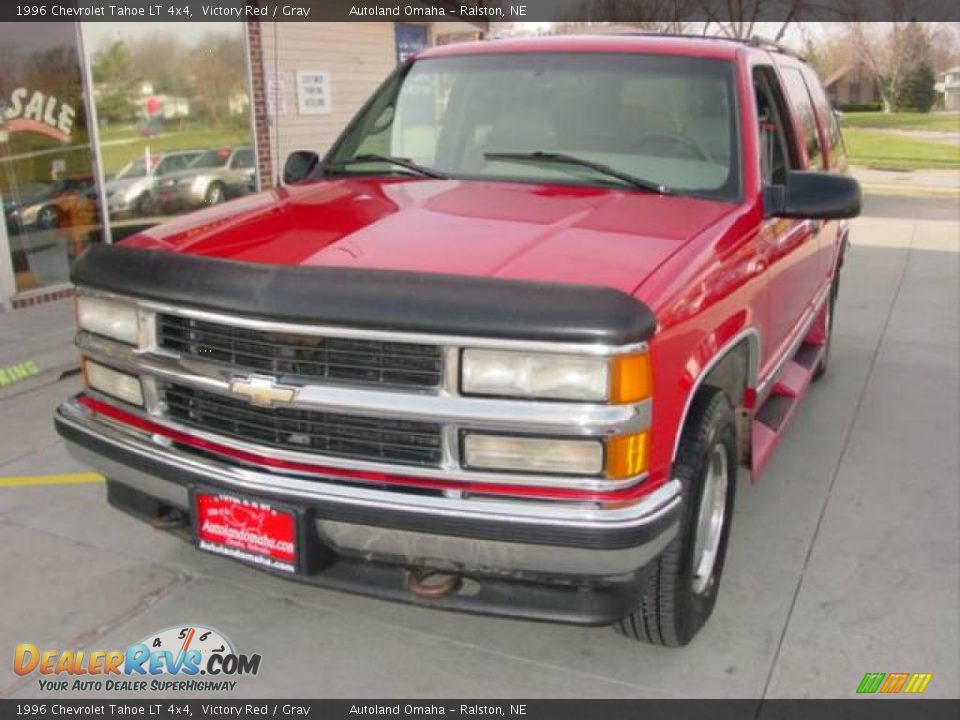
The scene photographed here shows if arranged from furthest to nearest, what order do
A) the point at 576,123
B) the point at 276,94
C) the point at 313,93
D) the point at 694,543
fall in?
the point at 313,93
the point at 276,94
the point at 576,123
the point at 694,543

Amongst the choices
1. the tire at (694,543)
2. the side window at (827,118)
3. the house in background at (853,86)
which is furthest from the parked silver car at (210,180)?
the house in background at (853,86)

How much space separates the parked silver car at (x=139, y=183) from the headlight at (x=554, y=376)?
712cm

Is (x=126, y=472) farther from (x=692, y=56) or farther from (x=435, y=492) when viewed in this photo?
(x=692, y=56)

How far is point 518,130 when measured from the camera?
12.8 feet

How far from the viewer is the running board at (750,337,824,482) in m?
3.97

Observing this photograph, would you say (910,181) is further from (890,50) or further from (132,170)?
(890,50)

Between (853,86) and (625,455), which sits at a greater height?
(625,455)

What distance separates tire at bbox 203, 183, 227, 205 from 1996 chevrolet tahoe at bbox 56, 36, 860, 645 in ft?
22.3

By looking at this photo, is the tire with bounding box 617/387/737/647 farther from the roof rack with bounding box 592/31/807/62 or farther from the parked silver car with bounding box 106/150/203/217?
the parked silver car with bounding box 106/150/203/217

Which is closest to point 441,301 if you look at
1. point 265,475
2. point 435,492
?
point 435,492

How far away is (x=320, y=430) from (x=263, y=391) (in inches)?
7.6

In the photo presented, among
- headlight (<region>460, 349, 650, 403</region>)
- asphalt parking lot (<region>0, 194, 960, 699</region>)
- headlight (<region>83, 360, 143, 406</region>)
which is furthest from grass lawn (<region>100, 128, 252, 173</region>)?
headlight (<region>460, 349, 650, 403</region>)

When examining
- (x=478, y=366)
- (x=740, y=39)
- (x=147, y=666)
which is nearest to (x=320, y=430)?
(x=478, y=366)

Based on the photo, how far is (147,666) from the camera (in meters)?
3.14
